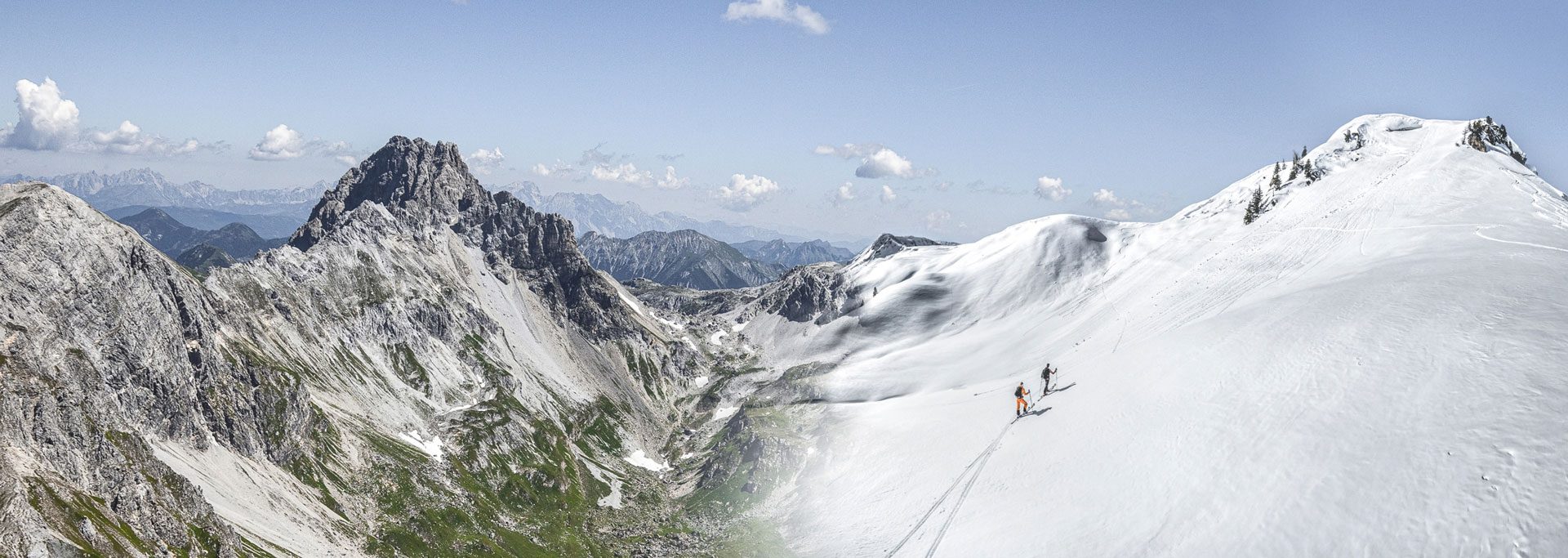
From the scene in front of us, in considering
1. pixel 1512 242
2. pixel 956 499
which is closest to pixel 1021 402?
pixel 956 499

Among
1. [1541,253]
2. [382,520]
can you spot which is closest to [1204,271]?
[1541,253]

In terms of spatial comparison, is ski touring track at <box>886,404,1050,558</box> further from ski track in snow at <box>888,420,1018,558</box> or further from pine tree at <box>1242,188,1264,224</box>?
pine tree at <box>1242,188,1264,224</box>

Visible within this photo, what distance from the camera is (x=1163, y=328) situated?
68562 mm

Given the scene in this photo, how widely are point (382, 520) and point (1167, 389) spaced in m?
167

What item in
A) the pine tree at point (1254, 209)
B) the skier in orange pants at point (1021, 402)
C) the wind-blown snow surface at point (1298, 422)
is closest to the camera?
the wind-blown snow surface at point (1298, 422)

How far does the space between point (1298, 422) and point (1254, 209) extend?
115 m

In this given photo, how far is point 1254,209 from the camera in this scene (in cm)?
12900

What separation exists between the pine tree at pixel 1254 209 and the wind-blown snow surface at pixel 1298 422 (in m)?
34.9

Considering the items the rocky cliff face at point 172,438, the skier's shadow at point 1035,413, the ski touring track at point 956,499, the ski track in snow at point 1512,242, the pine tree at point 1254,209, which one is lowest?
the rocky cliff face at point 172,438

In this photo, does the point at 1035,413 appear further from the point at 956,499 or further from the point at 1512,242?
the point at 1512,242

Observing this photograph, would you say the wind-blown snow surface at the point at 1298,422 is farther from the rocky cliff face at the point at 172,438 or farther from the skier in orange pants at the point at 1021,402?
the rocky cliff face at the point at 172,438

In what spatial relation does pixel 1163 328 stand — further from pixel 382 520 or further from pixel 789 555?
pixel 382 520

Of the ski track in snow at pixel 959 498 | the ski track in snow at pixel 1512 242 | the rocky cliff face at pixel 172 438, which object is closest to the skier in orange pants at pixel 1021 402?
the ski track in snow at pixel 959 498

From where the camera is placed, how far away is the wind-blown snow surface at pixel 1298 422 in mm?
26391
